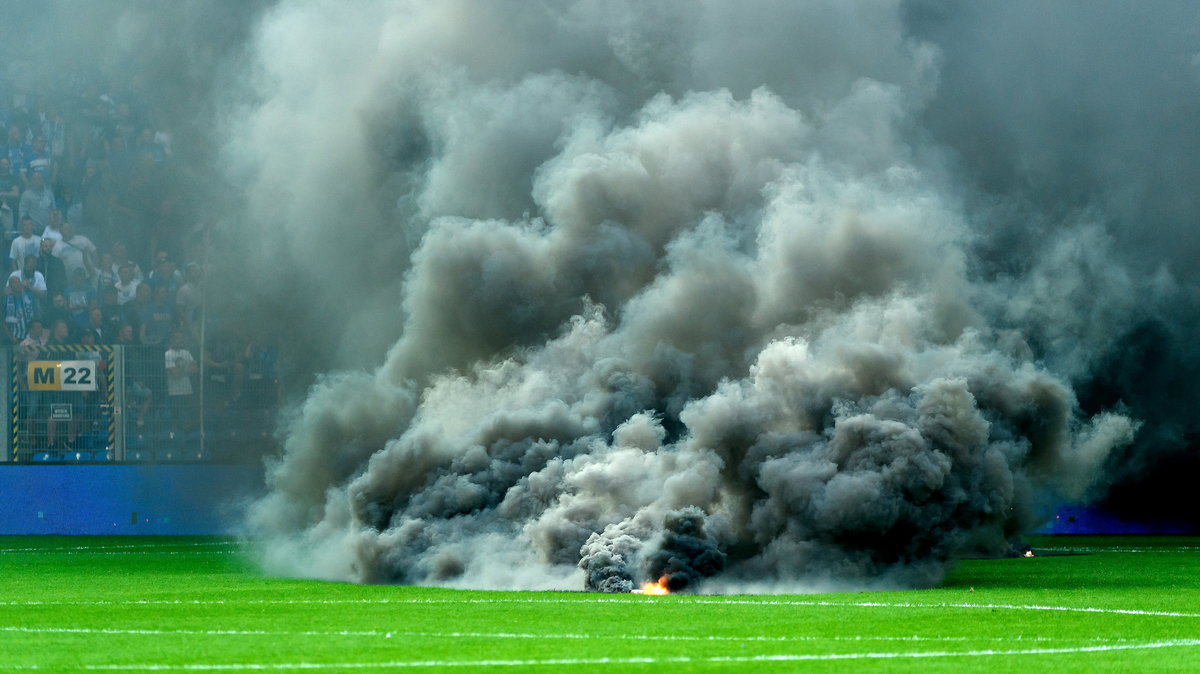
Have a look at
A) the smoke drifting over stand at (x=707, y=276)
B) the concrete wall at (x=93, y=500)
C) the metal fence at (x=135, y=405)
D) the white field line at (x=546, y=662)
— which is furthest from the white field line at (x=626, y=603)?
the concrete wall at (x=93, y=500)

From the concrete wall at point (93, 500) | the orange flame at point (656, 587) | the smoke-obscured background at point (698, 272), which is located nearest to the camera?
the orange flame at point (656, 587)

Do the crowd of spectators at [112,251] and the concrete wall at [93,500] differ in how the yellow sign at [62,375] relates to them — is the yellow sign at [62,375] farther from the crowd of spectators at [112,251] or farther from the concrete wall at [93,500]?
the concrete wall at [93,500]

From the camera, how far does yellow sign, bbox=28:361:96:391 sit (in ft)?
130

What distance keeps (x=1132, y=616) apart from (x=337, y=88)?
21596 millimetres

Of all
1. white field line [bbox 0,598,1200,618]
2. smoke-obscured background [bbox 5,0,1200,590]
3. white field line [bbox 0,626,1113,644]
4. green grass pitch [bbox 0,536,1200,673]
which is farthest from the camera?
smoke-obscured background [bbox 5,0,1200,590]

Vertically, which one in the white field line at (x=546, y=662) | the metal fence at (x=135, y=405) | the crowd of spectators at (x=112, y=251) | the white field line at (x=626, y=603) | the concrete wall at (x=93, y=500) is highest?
the crowd of spectators at (x=112, y=251)

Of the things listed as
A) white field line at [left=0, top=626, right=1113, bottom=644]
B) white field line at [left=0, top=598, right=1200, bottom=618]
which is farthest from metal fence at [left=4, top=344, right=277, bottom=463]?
→ white field line at [left=0, top=626, right=1113, bottom=644]

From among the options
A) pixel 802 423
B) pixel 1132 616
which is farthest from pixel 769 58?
pixel 1132 616

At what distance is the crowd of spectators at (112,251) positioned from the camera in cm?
3978

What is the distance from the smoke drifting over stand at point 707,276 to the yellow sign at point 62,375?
519cm

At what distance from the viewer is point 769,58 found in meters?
31.5

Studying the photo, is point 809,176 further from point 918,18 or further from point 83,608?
point 83,608

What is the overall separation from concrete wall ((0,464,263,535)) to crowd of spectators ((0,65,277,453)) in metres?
1.66

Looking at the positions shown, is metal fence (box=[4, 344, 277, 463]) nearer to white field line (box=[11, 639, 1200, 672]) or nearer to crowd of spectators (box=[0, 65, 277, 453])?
crowd of spectators (box=[0, 65, 277, 453])
